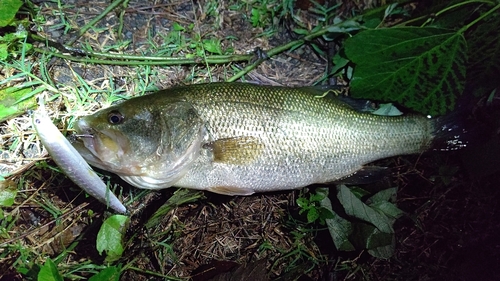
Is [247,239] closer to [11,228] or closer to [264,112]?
[264,112]

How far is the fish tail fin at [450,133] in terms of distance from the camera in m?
3.17

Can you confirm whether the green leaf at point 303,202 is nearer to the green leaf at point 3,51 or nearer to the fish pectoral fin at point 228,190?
the fish pectoral fin at point 228,190

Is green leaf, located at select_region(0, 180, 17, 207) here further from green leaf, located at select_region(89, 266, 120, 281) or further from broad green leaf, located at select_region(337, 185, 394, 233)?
broad green leaf, located at select_region(337, 185, 394, 233)

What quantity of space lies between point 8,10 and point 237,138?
1.91 metres

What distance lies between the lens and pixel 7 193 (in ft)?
9.98

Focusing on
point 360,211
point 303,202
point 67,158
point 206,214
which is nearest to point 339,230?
point 360,211

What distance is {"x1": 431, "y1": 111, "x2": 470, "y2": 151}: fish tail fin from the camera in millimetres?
3170

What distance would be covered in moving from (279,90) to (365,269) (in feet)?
5.08

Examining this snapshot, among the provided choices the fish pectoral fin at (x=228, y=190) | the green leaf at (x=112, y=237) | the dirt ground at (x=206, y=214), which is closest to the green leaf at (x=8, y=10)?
the dirt ground at (x=206, y=214)

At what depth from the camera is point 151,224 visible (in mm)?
3088

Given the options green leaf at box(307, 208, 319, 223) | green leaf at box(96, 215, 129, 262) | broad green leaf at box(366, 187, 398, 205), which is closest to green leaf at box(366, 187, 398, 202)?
broad green leaf at box(366, 187, 398, 205)

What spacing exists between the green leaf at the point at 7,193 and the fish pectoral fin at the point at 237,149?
1549mm

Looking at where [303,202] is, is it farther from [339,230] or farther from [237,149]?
[237,149]

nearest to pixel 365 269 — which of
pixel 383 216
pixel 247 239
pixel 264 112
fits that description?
pixel 383 216
